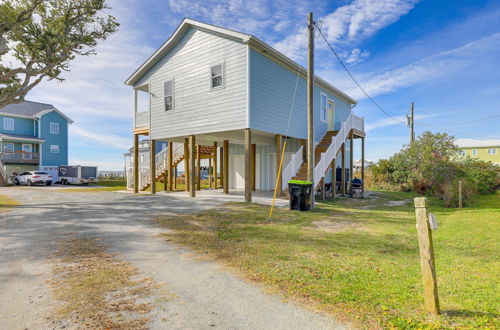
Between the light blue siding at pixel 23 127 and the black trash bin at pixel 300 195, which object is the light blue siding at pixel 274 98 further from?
the light blue siding at pixel 23 127

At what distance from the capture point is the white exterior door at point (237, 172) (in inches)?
782

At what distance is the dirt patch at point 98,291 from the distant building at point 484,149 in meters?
52.9

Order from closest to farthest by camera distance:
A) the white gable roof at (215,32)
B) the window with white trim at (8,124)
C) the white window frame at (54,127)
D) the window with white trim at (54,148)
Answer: the white gable roof at (215,32) < the window with white trim at (8,124) < the window with white trim at (54,148) < the white window frame at (54,127)

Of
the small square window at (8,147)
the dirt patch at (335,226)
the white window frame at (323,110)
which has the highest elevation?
the white window frame at (323,110)

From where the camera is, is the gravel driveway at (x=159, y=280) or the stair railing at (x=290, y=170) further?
the stair railing at (x=290, y=170)

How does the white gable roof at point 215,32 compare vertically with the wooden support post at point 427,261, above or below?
above

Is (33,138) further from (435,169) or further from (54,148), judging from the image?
(435,169)

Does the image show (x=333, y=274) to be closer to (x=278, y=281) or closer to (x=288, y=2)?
(x=278, y=281)

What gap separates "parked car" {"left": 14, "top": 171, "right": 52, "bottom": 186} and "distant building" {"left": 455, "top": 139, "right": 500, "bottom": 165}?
56.2 metres

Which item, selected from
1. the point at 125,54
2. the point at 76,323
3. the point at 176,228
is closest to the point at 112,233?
the point at 176,228

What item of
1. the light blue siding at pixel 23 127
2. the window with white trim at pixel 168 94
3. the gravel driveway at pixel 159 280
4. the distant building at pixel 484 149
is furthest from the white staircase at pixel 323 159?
the distant building at pixel 484 149

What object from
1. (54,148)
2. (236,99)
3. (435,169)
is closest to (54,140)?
(54,148)

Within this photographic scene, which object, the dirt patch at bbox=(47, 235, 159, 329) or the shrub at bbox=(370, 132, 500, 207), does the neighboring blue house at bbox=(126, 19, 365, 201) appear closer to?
the shrub at bbox=(370, 132, 500, 207)

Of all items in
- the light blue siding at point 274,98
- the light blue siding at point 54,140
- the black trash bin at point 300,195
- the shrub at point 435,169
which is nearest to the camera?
the black trash bin at point 300,195
